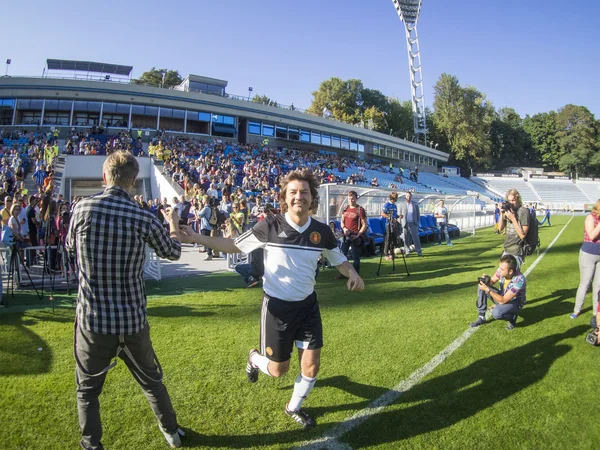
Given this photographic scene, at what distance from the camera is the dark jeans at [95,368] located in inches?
93.7

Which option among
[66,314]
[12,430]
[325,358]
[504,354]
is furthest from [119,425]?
[504,354]

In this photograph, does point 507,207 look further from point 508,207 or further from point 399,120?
point 399,120

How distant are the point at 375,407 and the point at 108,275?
8.15 feet

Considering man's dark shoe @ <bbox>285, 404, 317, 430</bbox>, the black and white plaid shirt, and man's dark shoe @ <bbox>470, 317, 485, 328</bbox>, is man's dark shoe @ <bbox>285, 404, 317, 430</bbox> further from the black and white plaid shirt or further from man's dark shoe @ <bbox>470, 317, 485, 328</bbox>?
man's dark shoe @ <bbox>470, 317, 485, 328</bbox>

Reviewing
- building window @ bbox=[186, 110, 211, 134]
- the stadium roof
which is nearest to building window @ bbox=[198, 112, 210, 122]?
building window @ bbox=[186, 110, 211, 134]

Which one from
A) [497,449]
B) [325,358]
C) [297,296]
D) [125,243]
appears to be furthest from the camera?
[325,358]

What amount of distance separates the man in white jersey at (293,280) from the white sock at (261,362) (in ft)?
0.29

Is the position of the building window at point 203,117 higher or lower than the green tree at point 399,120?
lower

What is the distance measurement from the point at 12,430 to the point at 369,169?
45.5 metres

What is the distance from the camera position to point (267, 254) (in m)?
2.98

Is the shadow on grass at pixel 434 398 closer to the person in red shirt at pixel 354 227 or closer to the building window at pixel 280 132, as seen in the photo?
the person in red shirt at pixel 354 227

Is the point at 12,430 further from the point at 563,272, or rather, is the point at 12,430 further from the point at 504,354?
the point at 563,272

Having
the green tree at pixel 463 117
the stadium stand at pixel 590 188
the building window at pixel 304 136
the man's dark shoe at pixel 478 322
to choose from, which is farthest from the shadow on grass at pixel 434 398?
the green tree at pixel 463 117

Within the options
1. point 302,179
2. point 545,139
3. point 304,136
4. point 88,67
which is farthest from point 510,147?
point 302,179
